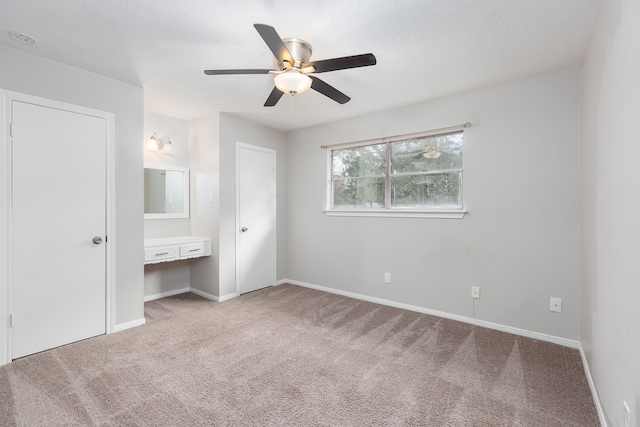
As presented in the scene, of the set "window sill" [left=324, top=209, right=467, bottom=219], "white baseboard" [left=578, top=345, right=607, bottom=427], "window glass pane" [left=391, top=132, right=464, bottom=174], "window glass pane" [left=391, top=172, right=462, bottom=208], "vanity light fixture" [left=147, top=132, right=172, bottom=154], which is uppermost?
"vanity light fixture" [left=147, top=132, right=172, bottom=154]

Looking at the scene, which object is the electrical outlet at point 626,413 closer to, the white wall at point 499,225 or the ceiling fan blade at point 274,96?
the white wall at point 499,225

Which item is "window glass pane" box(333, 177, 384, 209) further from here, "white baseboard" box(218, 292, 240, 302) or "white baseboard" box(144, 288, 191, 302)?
"white baseboard" box(144, 288, 191, 302)

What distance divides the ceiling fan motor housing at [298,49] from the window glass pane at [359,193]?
80.9 inches

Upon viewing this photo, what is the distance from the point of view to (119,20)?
1.96m

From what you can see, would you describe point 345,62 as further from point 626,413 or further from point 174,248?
point 174,248

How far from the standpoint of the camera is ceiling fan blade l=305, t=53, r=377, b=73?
5.99ft

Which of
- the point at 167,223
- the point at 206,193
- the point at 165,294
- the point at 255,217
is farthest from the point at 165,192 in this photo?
the point at 165,294

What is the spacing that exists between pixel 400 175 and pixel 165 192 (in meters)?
3.06

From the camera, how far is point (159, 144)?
3.85m

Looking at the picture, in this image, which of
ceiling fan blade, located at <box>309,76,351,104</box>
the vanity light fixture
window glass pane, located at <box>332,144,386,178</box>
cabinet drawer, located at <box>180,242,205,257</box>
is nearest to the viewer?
ceiling fan blade, located at <box>309,76,351,104</box>

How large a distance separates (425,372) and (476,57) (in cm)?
250

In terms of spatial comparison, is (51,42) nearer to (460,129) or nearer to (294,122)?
(294,122)

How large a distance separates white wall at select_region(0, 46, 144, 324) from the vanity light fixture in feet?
2.43

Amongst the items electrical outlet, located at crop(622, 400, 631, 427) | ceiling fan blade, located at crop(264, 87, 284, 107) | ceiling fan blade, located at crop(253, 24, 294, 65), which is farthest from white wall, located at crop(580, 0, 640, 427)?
ceiling fan blade, located at crop(264, 87, 284, 107)
